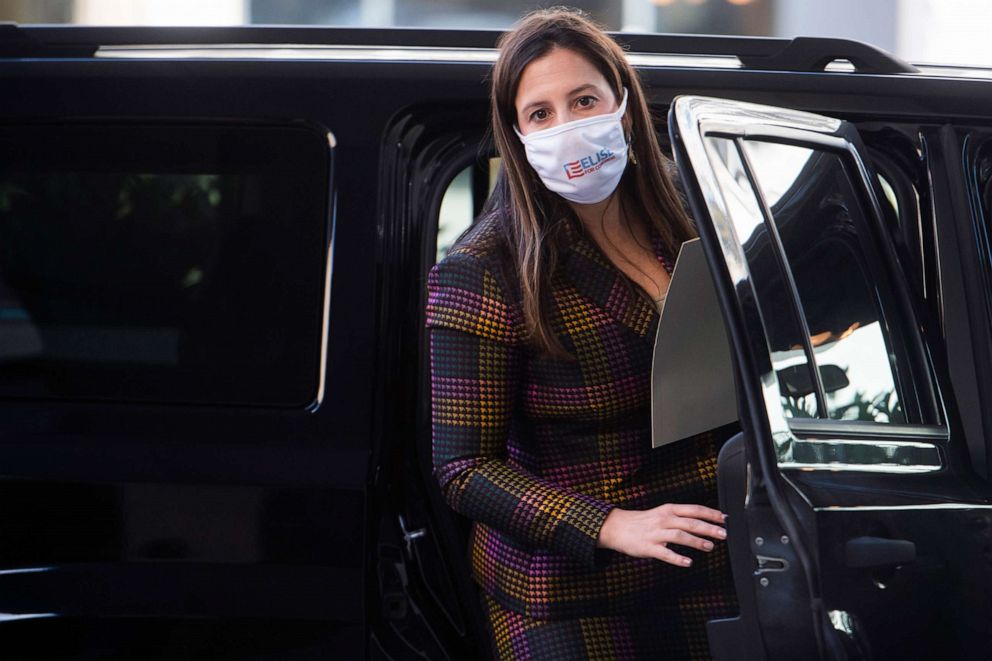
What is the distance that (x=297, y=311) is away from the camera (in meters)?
1.84

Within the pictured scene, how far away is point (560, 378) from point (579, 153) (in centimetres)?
33

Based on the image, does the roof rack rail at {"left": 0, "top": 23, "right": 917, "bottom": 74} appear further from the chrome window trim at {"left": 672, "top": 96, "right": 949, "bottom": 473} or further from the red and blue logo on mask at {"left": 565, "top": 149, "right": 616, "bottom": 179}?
the red and blue logo on mask at {"left": 565, "top": 149, "right": 616, "bottom": 179}

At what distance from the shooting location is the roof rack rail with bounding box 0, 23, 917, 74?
197 cm

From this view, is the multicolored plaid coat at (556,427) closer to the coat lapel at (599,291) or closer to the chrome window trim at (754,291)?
the coat lapel at (599,291)

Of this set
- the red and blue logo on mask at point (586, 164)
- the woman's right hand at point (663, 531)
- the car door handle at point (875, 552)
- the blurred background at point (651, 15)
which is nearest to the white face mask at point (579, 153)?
the red and blue logo on mask at point (586, 164)

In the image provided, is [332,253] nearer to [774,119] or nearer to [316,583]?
[316,583]

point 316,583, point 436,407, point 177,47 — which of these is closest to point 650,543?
point 436,407

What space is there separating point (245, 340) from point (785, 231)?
33.1 inches

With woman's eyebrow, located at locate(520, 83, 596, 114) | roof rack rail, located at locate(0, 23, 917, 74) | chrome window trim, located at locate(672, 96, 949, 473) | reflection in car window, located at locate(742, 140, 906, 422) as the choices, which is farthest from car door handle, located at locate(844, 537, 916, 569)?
roof rack rail, located at locate(0, 23, 917, 74)

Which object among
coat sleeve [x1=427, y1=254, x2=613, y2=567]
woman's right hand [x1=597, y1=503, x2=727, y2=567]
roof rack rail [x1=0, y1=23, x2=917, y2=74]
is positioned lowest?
woman's right hand [x1=597, y1=503, x2=727, y2=567]

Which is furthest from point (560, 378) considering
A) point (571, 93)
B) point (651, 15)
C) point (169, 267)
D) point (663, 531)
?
point (651, 15)

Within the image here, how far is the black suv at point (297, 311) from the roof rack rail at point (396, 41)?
0.4 inches

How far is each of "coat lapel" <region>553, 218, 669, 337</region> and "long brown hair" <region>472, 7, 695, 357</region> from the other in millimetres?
34

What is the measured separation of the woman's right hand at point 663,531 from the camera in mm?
1546
